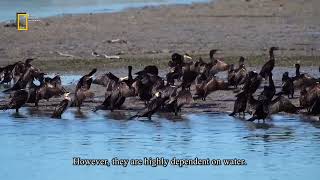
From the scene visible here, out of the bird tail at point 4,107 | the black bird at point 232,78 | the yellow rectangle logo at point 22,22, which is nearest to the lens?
the bird tail at point 4,107

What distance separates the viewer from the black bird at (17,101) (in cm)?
1839

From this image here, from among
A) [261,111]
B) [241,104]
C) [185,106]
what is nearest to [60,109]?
[185,106]

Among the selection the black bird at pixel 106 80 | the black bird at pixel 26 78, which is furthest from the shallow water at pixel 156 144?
the black bird at pixel 26 78

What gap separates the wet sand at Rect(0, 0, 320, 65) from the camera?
26.9 meters

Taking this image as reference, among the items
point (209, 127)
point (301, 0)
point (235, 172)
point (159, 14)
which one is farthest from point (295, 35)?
point (235, 172)

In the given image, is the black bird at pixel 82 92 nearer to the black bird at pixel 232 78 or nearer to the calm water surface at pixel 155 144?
the calm water surface at pixel 155 144

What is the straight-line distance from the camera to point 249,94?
17.0 m

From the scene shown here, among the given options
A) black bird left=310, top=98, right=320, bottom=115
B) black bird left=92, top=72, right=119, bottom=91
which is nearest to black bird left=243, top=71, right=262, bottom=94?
black bird left=310, top=98, right=320, bottom=115

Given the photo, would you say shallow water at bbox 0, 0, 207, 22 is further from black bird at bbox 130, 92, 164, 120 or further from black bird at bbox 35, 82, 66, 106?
black bird at bbox 130, 92, 164, 120

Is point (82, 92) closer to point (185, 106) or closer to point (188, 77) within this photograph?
point (185, 106)

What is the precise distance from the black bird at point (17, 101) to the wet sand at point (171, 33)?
23.8ft

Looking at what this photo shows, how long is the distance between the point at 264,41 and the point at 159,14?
321 inches

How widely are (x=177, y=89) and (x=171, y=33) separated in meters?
12.0

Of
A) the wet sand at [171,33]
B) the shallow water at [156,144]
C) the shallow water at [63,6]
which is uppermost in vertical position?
the shallow water at [63,6]
